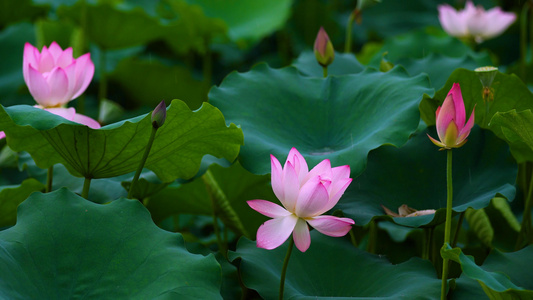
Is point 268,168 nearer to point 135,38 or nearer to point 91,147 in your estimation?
point 91,147

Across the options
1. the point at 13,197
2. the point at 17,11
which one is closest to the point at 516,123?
the point at 13,197

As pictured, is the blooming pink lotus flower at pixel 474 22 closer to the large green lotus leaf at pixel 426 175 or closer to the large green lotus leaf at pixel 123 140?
the large green lotus leaf at pixel 426 175

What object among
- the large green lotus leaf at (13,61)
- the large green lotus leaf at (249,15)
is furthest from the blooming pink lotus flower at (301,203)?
the large green lotus leaf at (249,15)

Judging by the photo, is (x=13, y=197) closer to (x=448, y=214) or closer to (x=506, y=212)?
(x=448, y=214)

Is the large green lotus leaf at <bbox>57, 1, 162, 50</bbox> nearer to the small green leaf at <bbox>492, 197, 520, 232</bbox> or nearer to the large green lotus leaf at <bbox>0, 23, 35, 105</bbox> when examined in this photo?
the large green lotus leaf at <bbox>0, 23, 35, 105</bbox>

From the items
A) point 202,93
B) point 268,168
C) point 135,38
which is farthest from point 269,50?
point 268,168
